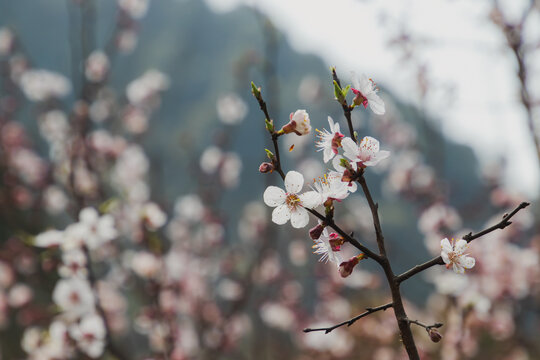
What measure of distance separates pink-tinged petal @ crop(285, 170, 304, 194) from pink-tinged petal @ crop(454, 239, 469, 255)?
424 mm

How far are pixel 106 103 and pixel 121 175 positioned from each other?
3.65 ft

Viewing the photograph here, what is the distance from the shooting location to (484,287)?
4598 millimetres

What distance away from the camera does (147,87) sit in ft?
19.3

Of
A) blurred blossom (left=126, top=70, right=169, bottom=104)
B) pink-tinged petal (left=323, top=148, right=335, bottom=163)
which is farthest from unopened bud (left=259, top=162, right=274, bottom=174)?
blurred blossom (left=126, top=70, right=169, bottom=104)

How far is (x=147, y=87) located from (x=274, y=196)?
516 cm

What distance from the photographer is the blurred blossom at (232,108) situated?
256 inches

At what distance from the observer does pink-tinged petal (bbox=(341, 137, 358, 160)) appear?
3.35 ft

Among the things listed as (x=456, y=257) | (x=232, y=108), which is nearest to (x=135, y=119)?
(x=232, y=108)

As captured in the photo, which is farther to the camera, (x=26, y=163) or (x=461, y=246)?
(x=26, y=163)

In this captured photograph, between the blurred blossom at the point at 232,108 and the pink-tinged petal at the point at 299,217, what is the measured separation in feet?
17.1

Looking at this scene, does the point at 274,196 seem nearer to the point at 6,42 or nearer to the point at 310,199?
the point at 310,199

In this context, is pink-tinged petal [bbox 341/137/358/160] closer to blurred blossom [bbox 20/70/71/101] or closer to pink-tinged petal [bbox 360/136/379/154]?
pink-tinged petal [bbox 360/136/379/154]

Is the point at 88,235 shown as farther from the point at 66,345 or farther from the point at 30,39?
the point at 30,39

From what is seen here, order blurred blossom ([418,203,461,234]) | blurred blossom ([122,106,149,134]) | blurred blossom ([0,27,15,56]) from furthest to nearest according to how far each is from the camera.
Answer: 1. blurred blossom ([122,106,149,134])
2. blurred blossom ([0,27,15,56])
3. blurred blossom ([418,203,461,234])
